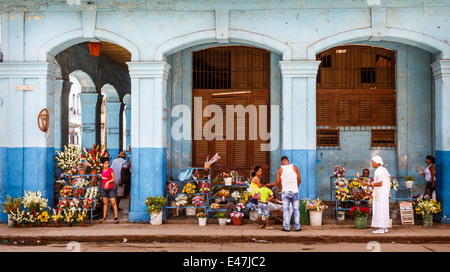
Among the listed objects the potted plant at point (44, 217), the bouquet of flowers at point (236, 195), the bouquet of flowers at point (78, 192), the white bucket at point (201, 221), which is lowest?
the white bucket at point (201, 221)

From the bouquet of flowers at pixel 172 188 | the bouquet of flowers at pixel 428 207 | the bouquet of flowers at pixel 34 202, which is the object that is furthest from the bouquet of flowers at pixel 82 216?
the bouquet of flowers at pixel 428 207

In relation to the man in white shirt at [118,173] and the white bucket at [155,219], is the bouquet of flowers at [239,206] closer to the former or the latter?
the white bucket at [155,219]

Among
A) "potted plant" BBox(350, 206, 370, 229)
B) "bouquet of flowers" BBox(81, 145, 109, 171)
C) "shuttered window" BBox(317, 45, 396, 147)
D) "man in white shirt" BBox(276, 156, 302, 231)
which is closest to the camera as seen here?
"man in white shirt" BBox(276, 156, 302, 231)

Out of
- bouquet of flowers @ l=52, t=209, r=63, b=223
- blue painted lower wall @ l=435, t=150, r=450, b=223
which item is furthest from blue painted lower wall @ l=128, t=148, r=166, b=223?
blue painted lower wall @ l=435, t=150, r=450, b=223

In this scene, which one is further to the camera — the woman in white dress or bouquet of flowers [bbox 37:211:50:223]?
bouquet of flowers [bbox 37:211:50:223]

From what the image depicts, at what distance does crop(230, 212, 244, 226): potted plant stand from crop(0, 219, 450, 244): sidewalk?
46cm

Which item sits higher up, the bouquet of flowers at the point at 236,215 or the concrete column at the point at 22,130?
the concrete column at the point at 22,130

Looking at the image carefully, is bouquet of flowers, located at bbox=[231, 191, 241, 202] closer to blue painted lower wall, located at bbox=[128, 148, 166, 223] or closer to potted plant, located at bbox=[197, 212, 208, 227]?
potted plant, located at bbox=[197, 212, 208, 227]

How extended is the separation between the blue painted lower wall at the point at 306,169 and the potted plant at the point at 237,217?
4.93 ft

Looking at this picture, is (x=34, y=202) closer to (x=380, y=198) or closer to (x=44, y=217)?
(x=44, y=217)

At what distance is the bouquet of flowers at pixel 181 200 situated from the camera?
10.7m

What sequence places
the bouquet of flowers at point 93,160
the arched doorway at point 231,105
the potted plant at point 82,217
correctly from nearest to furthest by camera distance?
the potted plant at point 82,217, the bouquet of flowers at point 93,160, the arched doorway at point 231,105

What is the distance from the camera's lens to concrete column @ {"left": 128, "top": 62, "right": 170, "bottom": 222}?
10.7 metres

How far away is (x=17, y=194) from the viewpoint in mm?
10711
